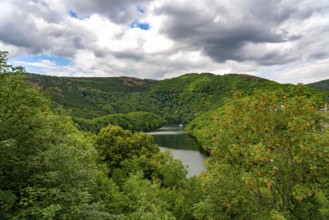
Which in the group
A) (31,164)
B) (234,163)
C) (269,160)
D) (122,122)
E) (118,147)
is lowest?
(122,122)

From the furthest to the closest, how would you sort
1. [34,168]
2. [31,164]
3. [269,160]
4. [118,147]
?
[118,147], [34,168], [31,164], [269,160]

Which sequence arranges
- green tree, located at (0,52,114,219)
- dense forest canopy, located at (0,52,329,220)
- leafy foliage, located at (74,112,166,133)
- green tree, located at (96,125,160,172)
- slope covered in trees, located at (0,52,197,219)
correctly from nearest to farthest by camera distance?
dense forest canopy, located at (0,52,329,220), slope covered in trees, located at (0,52,197,219), green tree, located at (0,52,114,219), green tree, located at (96,125,160,172), leafy foliage, located at (74,112,166,133)

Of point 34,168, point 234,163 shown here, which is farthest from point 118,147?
point 234,163

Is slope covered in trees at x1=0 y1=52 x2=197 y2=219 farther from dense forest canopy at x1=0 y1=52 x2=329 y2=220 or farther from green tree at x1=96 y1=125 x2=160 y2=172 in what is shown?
green tree at x1=96 y1=125 x2=160 y2=172

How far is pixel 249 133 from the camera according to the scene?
14617 mm

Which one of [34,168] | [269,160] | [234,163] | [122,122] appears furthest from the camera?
[122,122]

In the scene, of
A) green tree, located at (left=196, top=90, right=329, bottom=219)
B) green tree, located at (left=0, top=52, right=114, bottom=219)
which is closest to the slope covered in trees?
green tree, located at (left=0, top=52, right=114, bottom=219)

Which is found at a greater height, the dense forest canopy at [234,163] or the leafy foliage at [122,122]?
the dense forest canopy at [234,163]

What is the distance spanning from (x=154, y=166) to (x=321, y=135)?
3082 cm

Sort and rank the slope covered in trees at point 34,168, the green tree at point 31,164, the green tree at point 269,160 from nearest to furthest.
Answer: the green tree at point 269,160
the slope covered in trees at point 34,168
the green tree at point 31,164

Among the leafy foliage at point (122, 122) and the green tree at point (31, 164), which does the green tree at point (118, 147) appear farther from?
the leafy foliage at point (122, 122)

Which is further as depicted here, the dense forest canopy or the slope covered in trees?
the slope covered in trees

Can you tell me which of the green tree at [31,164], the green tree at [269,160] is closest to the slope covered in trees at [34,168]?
the green tree at [31,164]

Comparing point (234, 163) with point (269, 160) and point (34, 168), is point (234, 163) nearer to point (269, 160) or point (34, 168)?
point (269, 160)
